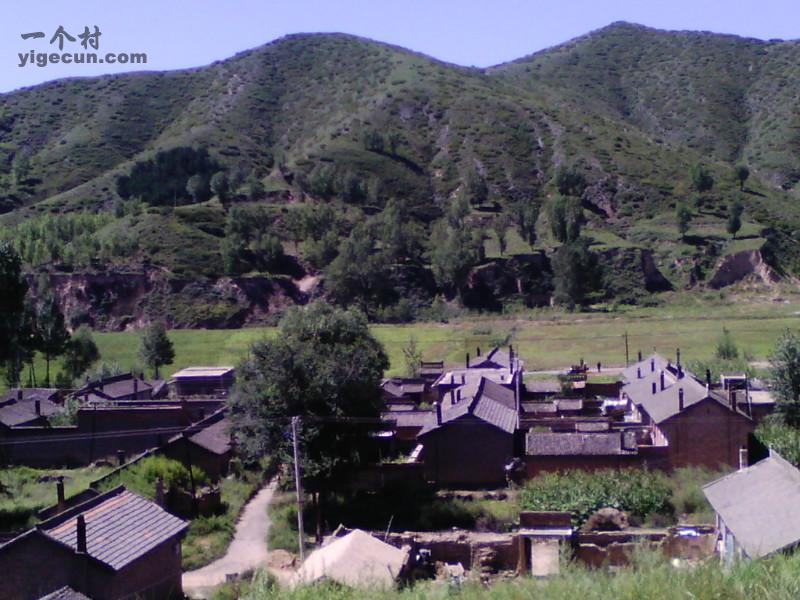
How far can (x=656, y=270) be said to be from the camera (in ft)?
294

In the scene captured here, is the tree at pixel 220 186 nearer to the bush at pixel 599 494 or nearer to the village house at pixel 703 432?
the village house at pixel 703 432

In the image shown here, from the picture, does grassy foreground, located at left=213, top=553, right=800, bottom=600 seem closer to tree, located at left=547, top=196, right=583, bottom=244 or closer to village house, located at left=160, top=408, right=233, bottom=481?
village house, located at left=160, top=408, right=233, bottom=481

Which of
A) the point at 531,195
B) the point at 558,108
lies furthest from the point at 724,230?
the point at 558,108

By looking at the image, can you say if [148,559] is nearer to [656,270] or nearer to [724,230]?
[656,270]

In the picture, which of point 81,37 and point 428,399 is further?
point 428,399

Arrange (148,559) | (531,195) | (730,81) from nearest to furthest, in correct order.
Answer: (148,559), (531,195), (730,81)

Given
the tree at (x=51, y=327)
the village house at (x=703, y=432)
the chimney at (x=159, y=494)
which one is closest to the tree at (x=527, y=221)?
the tree at (x=51, y=327)

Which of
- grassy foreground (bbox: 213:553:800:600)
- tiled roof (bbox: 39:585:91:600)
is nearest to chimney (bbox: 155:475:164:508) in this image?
tiled roof (bbox: 39:585:91:600)

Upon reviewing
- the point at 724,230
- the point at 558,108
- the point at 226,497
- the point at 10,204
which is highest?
the point at 558,108

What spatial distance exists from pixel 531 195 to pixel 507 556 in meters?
93.2

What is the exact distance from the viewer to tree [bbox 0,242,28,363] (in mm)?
26734

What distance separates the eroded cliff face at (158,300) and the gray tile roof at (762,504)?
208 ft

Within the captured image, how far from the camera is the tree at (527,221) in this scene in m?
95.1

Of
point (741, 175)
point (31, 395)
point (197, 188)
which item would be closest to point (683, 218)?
point (741, 175)
